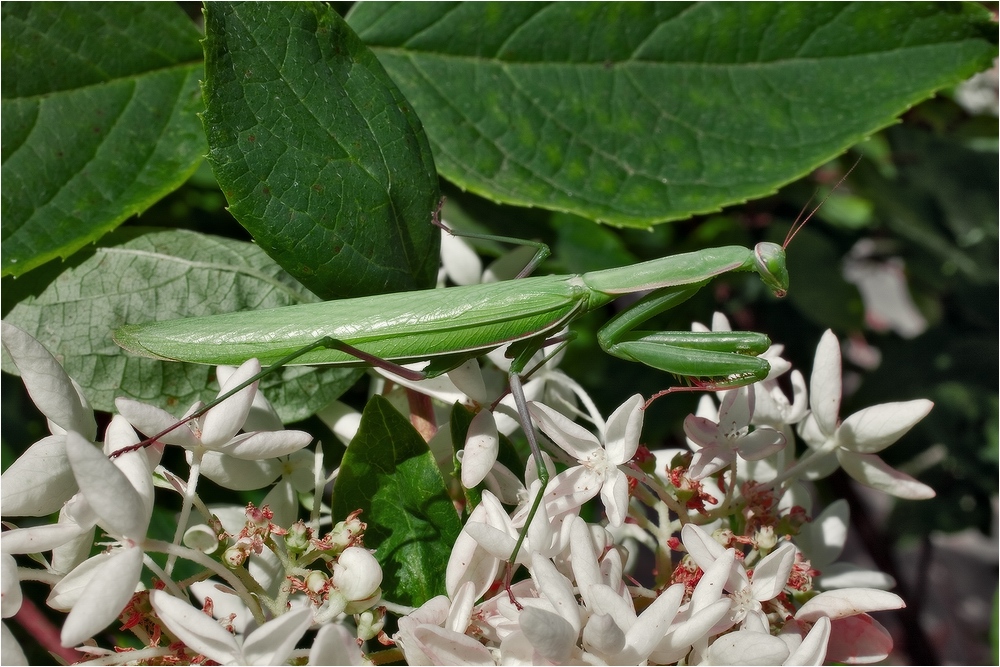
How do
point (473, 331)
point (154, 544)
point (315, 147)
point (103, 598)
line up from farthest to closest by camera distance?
point (473, 331)
point (315, 147)
point (154, 544)
point (103, 598)

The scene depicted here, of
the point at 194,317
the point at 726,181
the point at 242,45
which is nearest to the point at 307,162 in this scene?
the point at 242,45

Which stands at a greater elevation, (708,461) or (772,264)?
(772,264)

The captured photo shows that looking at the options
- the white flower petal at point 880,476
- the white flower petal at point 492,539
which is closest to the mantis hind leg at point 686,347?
the white flower petal at point 880,476

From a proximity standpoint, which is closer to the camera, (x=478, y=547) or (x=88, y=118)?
(x=478, y=547)

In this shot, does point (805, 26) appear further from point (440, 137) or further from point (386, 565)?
point (386, 565)

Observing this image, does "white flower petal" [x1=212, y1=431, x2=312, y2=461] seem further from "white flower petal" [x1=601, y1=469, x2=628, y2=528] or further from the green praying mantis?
"white flower petal" [x1=601, y1=469, x2=628, y2=528]

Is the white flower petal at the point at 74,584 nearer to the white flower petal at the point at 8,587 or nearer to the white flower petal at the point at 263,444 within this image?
the white flower petal at the point at 8,587

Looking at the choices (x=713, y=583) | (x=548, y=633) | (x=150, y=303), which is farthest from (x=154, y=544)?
(x=713, y=583)

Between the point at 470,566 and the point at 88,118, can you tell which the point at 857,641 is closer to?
the point at 470,566
